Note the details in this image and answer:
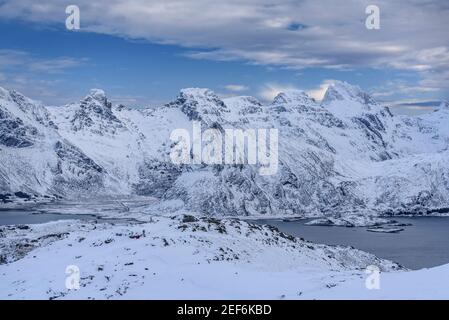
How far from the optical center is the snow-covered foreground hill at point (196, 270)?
36188 mm

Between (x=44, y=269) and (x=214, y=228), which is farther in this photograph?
(x=214, y=228)

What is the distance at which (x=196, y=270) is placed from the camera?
4441 centimetres

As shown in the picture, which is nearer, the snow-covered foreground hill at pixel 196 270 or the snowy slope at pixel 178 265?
the snow-covered foreground hill at pixel 196 270

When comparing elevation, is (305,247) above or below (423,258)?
above

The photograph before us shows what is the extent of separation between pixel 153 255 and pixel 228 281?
10.6 meters

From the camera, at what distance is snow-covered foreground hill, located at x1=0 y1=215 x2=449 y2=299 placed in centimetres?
3619

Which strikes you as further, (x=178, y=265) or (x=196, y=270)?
(x=178, y=265)

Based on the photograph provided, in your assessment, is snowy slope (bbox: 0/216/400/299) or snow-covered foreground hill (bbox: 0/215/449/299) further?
snowy slope (bbox: 0/216/400/299)

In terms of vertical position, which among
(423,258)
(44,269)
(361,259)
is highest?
(44,269)
